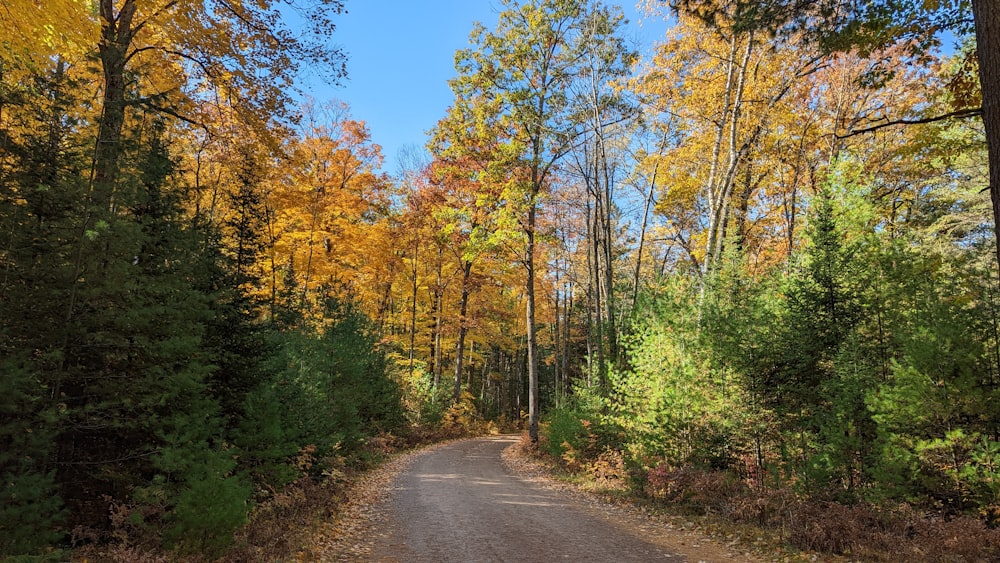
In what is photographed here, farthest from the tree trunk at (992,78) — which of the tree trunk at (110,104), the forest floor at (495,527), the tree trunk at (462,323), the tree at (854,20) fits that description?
the tree trunk at (462,323)

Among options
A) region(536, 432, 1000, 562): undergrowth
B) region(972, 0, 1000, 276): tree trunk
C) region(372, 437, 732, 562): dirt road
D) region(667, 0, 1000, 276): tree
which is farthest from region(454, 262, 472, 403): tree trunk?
region(972, 0, 1000, 276): tree trunk

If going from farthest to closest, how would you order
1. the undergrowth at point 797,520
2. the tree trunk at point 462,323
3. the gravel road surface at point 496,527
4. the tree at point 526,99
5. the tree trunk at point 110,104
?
the tree trunk at point 462,323 < the tree at point 526,99 < the gravel road surface at point 496,527 < the undergrowth at point 797,520 < the tree trunk at point 110,104

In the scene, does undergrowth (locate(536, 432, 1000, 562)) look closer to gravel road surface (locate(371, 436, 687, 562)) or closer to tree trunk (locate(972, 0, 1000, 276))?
gravel road surface (locate(371, 436, 687, 562))

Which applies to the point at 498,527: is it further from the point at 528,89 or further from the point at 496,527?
the point at 528,89

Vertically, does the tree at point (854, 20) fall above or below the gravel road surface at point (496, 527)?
above

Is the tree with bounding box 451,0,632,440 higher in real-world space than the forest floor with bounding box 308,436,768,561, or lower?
higher

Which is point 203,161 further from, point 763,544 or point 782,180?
point 782,180

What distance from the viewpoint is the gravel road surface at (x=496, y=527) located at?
6941mm

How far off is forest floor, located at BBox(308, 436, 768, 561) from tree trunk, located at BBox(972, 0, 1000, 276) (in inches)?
211

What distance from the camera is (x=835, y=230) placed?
10.1 m

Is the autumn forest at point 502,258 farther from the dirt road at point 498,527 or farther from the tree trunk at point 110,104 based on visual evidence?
the dirt road at point 498,527

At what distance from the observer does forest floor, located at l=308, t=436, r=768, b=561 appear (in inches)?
276

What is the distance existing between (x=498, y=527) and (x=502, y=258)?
15.2 m

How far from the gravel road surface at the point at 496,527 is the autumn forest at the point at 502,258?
201cm
